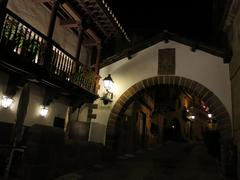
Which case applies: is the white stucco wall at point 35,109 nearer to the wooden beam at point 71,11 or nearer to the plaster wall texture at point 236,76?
the wooden beam at point 71,11

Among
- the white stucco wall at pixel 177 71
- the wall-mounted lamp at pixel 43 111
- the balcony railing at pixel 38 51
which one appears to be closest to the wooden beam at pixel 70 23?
the balcony railing at pixel 38 51

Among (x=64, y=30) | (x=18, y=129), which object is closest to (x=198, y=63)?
(x=64, y=30)

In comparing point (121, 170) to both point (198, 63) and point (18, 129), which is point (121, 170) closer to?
point (18, 129)

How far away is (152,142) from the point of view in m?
19.4

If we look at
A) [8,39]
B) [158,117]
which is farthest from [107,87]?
[158,117]

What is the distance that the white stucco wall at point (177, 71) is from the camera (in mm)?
8906

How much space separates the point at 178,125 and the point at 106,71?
19.7 metres

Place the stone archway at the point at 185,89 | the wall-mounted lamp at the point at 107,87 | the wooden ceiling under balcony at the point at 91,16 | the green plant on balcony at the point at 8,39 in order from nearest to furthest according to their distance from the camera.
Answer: the green plant on balcony at the point at 8,39 < the stone archway at the point at 185,89 < the wooden ceiling under balcony at the point at 91,16 < the wall-mounted lamp at the point at 107,87

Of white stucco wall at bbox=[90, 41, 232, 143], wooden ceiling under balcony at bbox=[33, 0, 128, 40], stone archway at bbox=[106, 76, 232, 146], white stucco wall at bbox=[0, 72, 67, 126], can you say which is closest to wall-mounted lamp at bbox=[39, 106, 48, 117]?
white stucco wall at bbox=[0, 72, 67, 126]

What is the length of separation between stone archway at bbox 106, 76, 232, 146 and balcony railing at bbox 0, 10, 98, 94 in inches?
58.2

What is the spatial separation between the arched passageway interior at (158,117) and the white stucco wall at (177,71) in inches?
10.2

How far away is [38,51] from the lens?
24.6ft

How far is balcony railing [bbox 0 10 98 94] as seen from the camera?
20.2 ft

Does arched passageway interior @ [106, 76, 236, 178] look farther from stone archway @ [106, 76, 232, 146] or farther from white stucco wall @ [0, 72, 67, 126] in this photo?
white stucco wall @ [0, 72, 67, 126]
